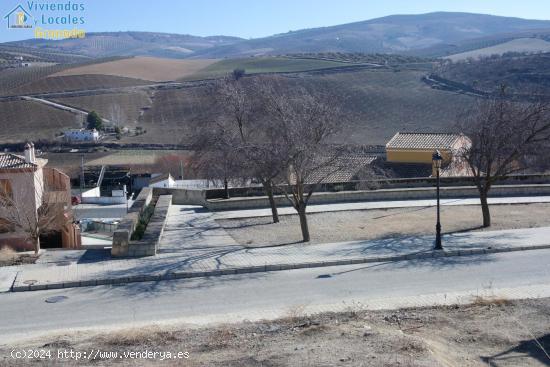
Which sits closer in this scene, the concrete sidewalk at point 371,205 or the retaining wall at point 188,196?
the concrete sidewalk at point 371,205

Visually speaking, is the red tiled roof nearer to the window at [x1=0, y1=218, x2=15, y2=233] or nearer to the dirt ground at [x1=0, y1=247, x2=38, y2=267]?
the window at [x1=0, y1=218, x2=15, y2=233]

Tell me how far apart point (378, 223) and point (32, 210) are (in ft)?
39.4

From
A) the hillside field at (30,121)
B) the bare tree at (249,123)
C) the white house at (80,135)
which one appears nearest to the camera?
the bare tree at (249,123)

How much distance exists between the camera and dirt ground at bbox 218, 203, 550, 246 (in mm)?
20453

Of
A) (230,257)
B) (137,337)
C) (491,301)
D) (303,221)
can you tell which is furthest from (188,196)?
(137,337)

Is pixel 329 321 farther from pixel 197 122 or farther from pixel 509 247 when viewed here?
pixel 197 122

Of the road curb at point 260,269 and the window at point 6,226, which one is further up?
the road curb at point 260,269

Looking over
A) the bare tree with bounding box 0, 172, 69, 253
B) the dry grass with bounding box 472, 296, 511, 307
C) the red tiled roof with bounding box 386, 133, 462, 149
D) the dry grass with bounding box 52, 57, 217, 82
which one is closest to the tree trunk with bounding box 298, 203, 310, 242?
the dry grass with bounding box 472, 296, 511, 307

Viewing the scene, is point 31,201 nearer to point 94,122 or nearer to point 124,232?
point 124,232

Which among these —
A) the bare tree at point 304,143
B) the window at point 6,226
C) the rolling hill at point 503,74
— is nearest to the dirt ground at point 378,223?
the bare tree at point 304,143

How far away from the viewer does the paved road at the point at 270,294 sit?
12562 millimetres

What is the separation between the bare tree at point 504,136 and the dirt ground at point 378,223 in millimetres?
1620

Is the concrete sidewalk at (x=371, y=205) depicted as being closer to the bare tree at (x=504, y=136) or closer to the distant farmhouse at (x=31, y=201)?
the bare tree at (x=504, y=136)

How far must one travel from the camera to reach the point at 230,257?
57.2ft
